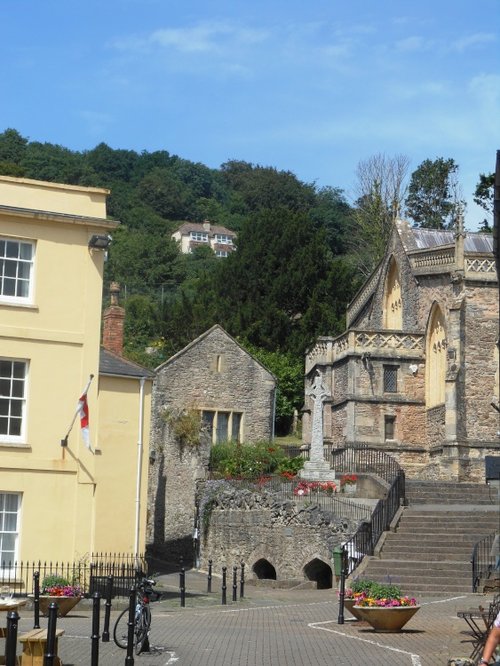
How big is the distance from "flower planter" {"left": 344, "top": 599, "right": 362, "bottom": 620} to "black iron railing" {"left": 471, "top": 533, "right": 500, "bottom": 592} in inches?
233

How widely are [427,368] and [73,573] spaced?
2578 centimetres

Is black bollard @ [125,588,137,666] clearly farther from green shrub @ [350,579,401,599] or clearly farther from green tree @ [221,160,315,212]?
green tree @ [221,160,315,212]

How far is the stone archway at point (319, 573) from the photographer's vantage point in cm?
3797

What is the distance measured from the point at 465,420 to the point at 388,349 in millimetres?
5044

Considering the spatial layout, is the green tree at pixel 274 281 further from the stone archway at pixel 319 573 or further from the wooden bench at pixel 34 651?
the wooden bench at pixel 34 651

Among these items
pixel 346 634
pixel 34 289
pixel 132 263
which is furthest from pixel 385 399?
pixel 132 263

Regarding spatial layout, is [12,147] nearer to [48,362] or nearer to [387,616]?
[48,362]

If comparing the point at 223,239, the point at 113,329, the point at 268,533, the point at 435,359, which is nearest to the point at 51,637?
the point at 268,533

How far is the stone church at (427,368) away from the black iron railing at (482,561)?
13.4 meters

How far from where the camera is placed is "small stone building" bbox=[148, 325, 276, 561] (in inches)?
1895

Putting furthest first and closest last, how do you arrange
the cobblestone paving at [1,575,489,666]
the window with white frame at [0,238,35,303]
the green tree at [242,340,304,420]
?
1. the green tree at [242,340,304,420]
2. the window with white frame at [0,238,35,303]
3. the cobblestone paving at [1,575,489,666]

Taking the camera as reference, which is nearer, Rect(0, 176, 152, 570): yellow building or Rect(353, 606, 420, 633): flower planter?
Rect(353, 606, 420, 633): flower planter

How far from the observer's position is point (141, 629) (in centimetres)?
1902

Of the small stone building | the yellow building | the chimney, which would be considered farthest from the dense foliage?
the yellow building
